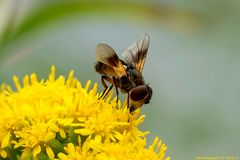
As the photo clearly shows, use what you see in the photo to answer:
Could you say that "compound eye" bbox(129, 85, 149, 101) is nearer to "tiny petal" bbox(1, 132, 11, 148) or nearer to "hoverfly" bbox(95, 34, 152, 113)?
"hoverfly" bbox(95, 34, 152, 113)

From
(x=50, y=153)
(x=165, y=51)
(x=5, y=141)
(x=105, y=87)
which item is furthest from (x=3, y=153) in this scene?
(x=165, y=51)

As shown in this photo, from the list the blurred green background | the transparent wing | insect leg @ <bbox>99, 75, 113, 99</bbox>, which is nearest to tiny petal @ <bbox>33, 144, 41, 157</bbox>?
insect leg @ <bbox>99, 75, 113, 99</bbox>

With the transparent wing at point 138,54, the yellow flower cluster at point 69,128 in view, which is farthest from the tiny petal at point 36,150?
the transparent wing at point 138,54

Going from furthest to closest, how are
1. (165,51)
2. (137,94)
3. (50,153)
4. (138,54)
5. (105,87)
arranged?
(165,51) → (138,54) → (105,87) → (137,94) → (50,153)

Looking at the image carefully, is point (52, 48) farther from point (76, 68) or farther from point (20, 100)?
point (20, 100)

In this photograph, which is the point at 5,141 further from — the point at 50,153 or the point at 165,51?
the point at 165,51

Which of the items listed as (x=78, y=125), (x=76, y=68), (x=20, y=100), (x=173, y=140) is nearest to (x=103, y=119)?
(x=78, y=125)
